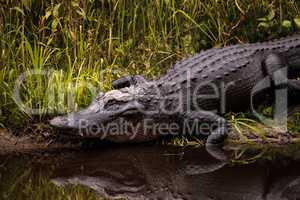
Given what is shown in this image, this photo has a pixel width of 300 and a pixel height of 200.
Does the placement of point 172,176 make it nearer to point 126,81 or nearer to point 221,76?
point 221,76

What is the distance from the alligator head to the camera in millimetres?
5133

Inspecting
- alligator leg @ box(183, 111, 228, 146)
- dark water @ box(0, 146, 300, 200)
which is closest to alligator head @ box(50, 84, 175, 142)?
dark water @ box(0, 146, 300, 200)

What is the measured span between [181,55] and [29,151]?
2151 millimetres

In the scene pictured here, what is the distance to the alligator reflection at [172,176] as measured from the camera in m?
3.95

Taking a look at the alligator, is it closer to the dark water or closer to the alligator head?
the alligator head

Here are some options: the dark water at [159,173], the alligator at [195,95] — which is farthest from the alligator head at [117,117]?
the dark water at [159,173]

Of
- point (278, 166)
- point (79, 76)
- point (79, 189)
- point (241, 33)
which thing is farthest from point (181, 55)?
point (79, 189)

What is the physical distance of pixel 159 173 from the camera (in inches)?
176

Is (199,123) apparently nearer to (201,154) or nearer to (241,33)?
(201,154)

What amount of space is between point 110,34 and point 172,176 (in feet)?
8.47

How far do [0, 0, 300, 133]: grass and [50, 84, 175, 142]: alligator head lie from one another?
1.42 feet

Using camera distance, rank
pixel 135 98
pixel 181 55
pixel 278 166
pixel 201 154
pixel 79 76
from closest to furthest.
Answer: pixel 278 166, pixel 201 154, pixel 135 98, pixel 79 76, pixel 181 55

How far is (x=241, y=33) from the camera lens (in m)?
6.69

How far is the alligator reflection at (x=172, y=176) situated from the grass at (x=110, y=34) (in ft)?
3.25
